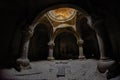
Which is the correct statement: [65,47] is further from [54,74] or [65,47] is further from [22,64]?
[22,64]

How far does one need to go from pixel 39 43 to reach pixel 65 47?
10.4 ft

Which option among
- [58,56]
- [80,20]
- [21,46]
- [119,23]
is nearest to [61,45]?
[58,56]

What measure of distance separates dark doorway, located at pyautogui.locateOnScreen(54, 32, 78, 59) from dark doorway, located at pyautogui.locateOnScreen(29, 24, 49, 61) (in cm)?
143

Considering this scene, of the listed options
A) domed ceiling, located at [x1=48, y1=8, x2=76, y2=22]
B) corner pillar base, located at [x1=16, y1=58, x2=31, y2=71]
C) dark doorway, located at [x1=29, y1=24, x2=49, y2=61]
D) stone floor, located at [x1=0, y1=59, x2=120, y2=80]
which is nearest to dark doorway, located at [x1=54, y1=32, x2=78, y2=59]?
dark doorway, located at [x1=29, y1=24, x2=49, y2=61]

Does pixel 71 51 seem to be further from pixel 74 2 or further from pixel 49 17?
pixel 74 2

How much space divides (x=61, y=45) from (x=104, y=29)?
8936 mm

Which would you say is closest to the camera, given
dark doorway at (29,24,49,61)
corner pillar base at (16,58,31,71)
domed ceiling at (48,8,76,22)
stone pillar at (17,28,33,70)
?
corner pillar base at (16,58,31,71)

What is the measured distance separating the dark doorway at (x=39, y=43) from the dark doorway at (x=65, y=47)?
1426 mm

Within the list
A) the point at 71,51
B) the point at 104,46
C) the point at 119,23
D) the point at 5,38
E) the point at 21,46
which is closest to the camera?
the point at 119,23

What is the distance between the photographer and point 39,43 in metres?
13.0

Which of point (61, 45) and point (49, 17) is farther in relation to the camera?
point (61, 45)

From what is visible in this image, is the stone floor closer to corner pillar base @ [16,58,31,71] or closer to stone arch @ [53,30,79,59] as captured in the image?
corner pillar base @ [16,58,31,71]

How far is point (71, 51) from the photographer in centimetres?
1281

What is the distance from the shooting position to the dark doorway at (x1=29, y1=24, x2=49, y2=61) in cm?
1236
